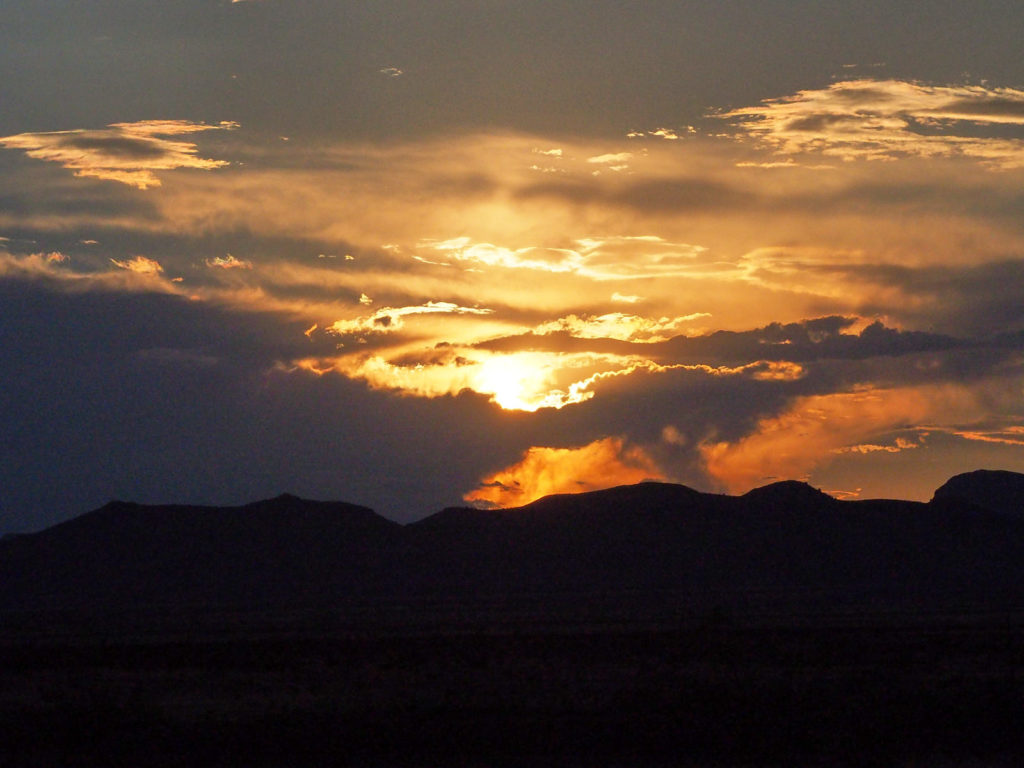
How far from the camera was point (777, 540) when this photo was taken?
126938 millimetres

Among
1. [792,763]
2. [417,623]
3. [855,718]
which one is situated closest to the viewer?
[792,763]

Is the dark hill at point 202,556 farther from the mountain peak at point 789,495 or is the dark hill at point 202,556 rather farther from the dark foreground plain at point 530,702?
the dark foreground plain at point 530,702

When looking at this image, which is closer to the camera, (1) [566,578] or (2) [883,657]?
(2) [883,657]

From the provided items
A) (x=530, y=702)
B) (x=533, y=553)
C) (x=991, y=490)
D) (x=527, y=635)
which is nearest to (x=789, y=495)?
(x=533, y=553)

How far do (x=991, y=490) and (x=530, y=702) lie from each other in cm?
15441

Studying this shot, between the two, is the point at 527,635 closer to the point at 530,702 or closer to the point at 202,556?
the point at 530,702

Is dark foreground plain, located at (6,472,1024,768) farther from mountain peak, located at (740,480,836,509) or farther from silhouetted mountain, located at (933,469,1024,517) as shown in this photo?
silhouetted mountain, located at (933,469,1024,517)

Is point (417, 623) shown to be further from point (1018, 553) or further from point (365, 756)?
point (1018, 553)

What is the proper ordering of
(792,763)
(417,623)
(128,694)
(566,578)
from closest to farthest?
(792,763) → (128,694) → (417,623) → (566,578)

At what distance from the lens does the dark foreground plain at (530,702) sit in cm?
2477

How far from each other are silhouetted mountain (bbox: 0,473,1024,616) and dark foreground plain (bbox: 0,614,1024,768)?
183 feet

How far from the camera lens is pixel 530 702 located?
30625 mm

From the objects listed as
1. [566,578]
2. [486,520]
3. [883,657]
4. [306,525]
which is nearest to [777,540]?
[566,578]

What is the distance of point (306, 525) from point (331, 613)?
4820 centimetres
